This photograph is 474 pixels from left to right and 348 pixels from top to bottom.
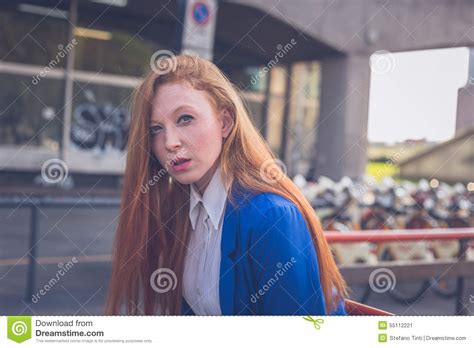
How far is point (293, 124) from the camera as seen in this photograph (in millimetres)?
11406

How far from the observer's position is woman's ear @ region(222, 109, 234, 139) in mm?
1467

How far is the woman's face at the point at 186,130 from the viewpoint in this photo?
144cm

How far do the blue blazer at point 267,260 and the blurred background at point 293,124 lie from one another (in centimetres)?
39

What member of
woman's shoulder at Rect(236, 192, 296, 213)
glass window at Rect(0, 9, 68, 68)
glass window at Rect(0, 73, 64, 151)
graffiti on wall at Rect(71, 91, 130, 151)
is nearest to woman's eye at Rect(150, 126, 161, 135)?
woman's shoulder at Rect(236, 192, 296, 213)

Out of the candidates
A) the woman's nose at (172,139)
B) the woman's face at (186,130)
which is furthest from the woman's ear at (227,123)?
the woman's nose at (172,139)

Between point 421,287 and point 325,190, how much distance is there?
93cm

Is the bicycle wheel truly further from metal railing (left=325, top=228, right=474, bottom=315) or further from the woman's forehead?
the woman's forehead

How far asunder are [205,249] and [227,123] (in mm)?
292

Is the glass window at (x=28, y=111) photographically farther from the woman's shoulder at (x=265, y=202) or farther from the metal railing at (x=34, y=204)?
the woman's shoulder at (x=265, y=202)
